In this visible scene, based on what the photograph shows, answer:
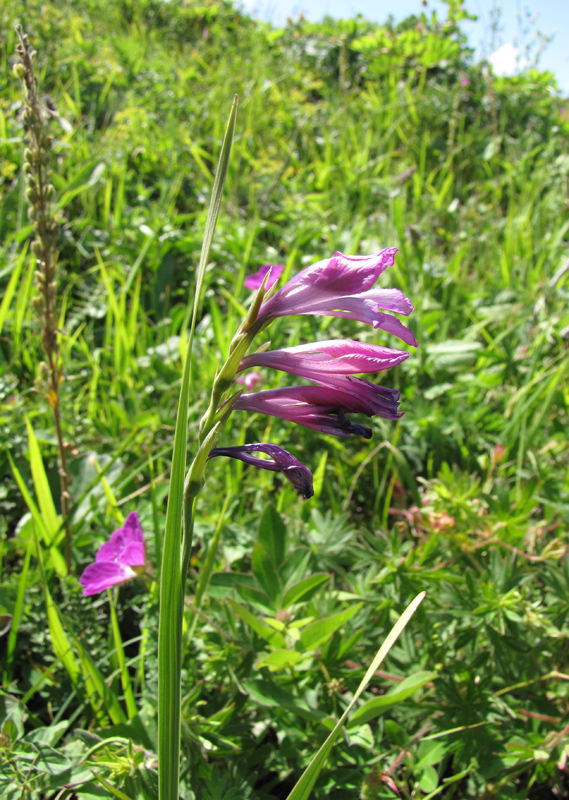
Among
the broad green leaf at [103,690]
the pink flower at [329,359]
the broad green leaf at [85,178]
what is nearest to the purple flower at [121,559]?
the broad green leaf at [103,690]

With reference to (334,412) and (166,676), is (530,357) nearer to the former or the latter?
(334,412)

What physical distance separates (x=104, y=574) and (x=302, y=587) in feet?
1.42

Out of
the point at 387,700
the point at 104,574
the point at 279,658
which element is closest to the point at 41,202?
the point at 104,574

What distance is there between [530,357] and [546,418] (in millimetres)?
413

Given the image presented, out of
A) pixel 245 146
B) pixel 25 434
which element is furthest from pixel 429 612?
pixel 245 146

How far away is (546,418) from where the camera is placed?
7.20 feet

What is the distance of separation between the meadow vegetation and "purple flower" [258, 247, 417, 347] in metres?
0.59

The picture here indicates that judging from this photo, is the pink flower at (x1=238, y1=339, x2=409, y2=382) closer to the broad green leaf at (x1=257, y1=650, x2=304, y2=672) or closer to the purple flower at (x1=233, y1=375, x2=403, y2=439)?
the purple flower at (x1=233, y1=375, x2=403, y2=439)

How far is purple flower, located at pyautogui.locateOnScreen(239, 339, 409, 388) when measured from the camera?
75 centimetres

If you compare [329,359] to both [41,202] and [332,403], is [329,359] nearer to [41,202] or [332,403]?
[332,403]

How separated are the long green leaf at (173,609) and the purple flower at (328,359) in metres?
0.14

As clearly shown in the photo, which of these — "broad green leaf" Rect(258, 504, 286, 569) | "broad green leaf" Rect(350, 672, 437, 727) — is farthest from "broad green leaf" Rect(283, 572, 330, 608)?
"broad green leaf" Rect(350, 672, 437, 727)

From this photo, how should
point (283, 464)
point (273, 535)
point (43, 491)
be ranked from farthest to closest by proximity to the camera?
point (43, 491) < point (273, 535) < point (283, 464)

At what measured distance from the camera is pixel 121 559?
3.94 ft
